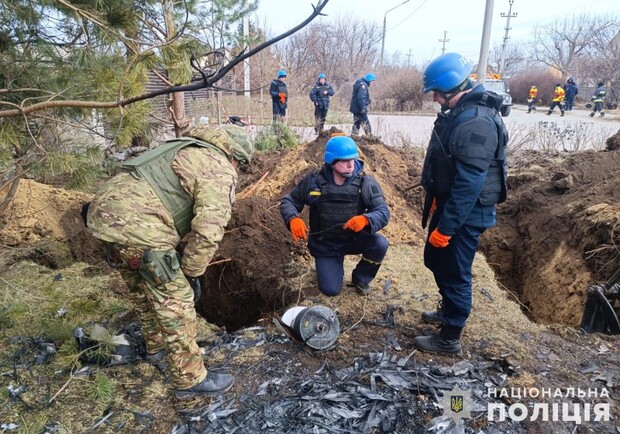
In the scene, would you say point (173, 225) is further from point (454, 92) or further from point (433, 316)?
point (433, 316)

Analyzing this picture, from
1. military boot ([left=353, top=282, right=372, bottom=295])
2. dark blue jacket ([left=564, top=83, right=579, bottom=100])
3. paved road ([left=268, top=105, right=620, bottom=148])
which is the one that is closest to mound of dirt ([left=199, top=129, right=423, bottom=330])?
military boot ([left=353, top=282, right=372, bottom=295])

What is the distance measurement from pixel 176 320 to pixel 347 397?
3.79 ft

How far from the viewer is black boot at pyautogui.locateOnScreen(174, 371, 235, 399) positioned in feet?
8.07

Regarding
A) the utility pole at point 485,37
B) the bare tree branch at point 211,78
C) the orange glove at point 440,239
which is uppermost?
the utility pole at point 485,37

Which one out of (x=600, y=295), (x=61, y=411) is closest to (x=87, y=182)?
(x=61, y=411)

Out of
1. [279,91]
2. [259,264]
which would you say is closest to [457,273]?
[259,264]

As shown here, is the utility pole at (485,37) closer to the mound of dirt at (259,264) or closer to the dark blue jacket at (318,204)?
the mound of dirt at (259,264)

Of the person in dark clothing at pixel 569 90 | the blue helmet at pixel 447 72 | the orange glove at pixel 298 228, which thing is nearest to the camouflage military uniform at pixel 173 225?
the orange glove at pixel 298 228

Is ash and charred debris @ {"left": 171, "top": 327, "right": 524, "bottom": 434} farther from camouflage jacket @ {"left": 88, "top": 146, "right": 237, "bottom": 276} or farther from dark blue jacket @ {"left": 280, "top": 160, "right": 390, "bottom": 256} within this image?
dark blue jacket @ {"left": 280, "top": 160, "right": 390, "bottom": 256}

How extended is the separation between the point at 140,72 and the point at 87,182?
121cm

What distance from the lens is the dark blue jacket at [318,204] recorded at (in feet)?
11.2

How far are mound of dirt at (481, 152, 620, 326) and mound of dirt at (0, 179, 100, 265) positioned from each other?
547cm

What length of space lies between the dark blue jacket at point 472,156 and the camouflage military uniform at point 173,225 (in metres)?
1.40

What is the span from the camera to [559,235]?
5102mm
